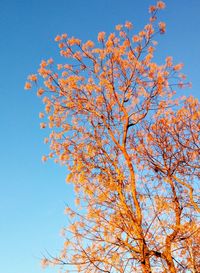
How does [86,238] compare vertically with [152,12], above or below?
below

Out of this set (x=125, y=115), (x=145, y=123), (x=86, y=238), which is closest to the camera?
(x=86, y=238)

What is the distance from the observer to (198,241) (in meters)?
9.36

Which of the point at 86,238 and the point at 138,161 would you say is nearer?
the point at 86,238

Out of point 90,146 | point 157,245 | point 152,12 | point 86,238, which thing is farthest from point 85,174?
point 152,12

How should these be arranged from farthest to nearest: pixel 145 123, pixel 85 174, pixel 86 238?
pixel 145 123 → pixel 85 174 → pixel 86 238

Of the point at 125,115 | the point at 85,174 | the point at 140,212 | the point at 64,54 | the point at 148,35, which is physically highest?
the point at 148,35

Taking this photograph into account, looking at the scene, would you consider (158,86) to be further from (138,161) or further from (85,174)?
(85,174)

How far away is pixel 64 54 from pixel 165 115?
3326mm

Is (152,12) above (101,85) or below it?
above

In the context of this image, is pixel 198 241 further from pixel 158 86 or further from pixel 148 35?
pixel 148 35

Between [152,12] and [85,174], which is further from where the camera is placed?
[152,12]

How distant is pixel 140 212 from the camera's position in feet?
23.8

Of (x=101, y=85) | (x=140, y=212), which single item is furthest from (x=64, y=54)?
(x=140, y=212)

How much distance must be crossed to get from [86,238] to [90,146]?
8.08ft
